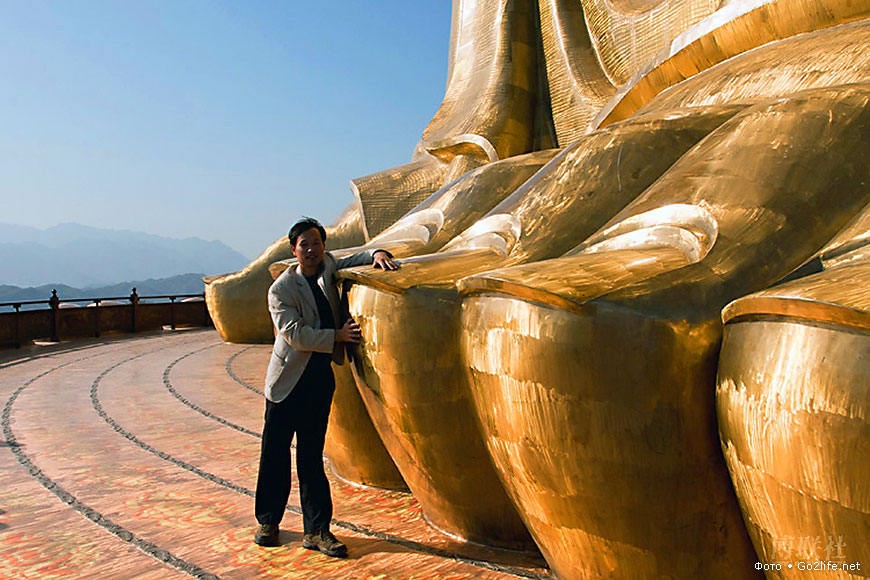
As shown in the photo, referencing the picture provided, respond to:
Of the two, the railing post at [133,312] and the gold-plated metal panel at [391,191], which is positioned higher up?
the gold-plated metal panel at [391,191]

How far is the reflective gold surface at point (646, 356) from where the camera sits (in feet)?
5.26

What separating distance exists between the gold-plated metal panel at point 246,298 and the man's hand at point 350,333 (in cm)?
494

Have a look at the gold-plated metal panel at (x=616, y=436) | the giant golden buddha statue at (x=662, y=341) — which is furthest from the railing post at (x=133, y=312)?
the gold-plated metal panel at (x=616, y=436)

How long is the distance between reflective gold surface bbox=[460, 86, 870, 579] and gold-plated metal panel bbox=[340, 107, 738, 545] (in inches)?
10.3

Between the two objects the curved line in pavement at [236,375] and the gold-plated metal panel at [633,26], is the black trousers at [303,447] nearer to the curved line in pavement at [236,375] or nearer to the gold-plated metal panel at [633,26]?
the gold-plated metal panel at [633,26]

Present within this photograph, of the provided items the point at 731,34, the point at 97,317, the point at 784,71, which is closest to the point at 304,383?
the point at 784,71

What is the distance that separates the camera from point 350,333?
233 centimetres

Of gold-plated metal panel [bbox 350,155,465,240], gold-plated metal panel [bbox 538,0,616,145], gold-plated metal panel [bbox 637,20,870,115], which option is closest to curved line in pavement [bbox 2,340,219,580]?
gold-plated metal panel [bbox 637,20,870,115]

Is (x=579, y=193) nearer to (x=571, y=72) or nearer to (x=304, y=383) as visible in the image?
(x=304, y=383)

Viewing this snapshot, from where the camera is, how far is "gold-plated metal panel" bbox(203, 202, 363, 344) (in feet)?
24.1

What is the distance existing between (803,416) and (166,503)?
240 centimetres

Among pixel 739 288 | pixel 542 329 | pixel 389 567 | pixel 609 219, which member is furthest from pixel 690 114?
pixel 389 567

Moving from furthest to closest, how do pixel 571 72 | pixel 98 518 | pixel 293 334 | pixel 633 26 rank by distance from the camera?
pixel 571 72 < pixel 633 26 < pixel 98 518 < pixel 293 334

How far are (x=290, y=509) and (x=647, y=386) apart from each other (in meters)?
1.70
